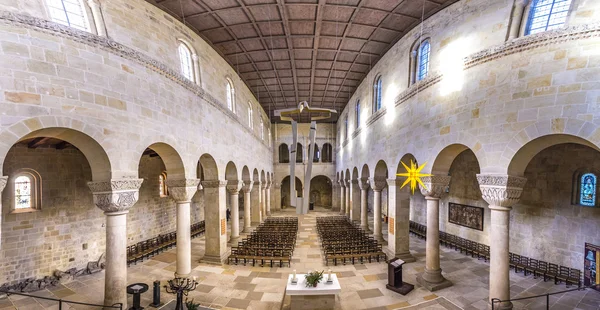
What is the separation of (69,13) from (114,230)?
5976 mm

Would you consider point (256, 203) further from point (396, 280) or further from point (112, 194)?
point (112, 194)

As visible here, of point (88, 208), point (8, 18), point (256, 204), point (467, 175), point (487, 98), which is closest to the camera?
point (8, 18)

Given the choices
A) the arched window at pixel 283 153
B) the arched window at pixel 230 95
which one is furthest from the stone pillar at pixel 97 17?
the arched window at pixel 283 153

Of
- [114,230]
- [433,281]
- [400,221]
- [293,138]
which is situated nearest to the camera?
[114,230]

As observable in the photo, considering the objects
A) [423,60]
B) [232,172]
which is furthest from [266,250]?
[423,60]

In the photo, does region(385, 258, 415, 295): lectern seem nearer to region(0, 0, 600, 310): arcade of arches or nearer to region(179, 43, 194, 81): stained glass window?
region(0, 0, 600, 310): arcade of arches

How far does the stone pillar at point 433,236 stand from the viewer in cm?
936

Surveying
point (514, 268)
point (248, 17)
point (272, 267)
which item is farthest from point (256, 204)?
point (514, 268)

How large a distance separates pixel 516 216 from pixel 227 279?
1322 centimetres

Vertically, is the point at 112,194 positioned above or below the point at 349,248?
above

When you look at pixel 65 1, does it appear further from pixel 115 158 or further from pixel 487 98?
pixel 487 98

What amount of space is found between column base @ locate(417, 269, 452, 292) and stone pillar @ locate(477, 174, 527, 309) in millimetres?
1986

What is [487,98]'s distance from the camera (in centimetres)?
745

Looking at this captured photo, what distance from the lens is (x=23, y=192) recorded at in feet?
31.5
